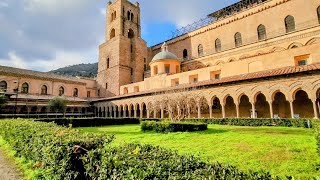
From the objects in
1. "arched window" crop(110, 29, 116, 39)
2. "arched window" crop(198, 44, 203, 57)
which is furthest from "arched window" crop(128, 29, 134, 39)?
"arched window" crop(198, 44, 203, 57)

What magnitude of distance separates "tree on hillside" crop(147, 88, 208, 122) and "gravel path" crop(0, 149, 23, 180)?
1268cm

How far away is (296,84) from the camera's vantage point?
1595 cm

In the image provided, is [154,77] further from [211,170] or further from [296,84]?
[211,170]

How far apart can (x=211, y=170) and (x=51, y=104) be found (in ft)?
105

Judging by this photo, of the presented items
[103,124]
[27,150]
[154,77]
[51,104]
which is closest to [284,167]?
[27,150]

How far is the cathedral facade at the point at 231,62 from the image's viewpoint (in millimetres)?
18203

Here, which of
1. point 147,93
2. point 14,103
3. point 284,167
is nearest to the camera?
point 284,167

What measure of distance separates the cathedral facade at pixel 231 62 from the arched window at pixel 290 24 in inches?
4.1

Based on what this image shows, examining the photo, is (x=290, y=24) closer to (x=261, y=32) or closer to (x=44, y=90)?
(x=261, y=32)

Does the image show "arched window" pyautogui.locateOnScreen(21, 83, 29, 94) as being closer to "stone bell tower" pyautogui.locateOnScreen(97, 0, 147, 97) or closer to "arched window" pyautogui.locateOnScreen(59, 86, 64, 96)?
"arched window" pyautogui.locateOnScreen(59, 86, 64, 96)

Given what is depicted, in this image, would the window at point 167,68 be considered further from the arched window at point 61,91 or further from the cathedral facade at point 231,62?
the arched window at point 61,91

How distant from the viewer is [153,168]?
2418 mm

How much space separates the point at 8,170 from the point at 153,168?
559 cm

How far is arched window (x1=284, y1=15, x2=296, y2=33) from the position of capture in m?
23.8
